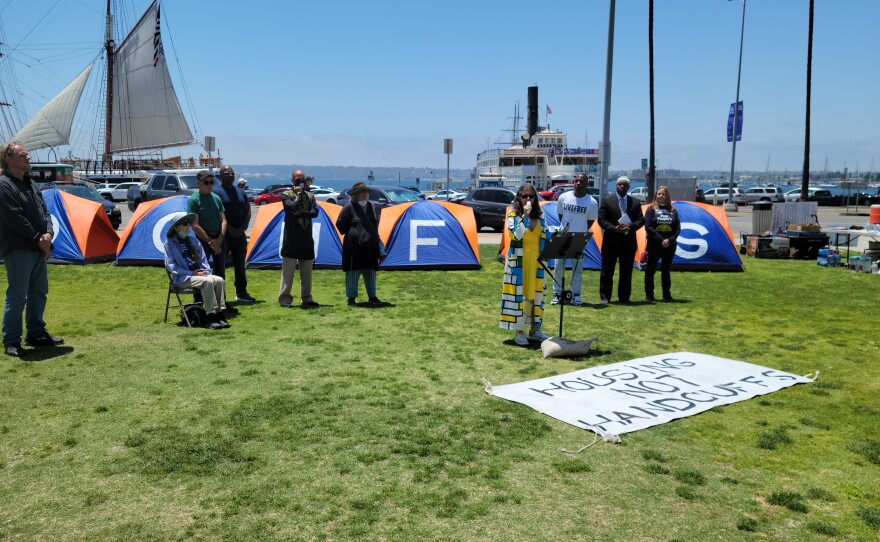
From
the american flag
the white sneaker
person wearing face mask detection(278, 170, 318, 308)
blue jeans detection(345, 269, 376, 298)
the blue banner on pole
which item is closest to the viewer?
the white sneaker

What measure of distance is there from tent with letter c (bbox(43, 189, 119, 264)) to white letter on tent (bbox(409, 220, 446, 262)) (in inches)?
258

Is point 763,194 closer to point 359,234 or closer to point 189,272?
point 359,234

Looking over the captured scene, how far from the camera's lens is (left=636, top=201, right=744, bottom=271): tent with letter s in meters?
14.6

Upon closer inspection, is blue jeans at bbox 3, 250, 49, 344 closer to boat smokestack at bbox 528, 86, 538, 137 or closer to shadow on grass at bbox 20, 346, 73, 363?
shadow on grass at bbox 20, 346, 73, 363

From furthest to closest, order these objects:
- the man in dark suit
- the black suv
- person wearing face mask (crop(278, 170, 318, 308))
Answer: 1. the black suv
2. the man in dark suit
3. person wearing face mask (crop(278, 170, 318, 308))

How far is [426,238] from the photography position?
48.4 feet

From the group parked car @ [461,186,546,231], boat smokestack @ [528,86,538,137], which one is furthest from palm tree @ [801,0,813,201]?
boat smokestack @ [528,86,538,137]

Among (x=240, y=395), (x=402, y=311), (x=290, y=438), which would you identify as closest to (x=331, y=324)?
(x=402, y=311)

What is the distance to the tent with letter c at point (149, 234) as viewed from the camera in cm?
1438

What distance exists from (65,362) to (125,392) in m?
1.41

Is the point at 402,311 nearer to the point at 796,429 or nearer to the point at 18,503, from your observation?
the point at 796,429

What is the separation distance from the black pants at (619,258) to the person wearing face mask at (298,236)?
4.42m

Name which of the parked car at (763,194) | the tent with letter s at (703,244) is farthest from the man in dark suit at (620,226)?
the parked car at (763,194)

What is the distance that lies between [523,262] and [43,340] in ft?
17.4
